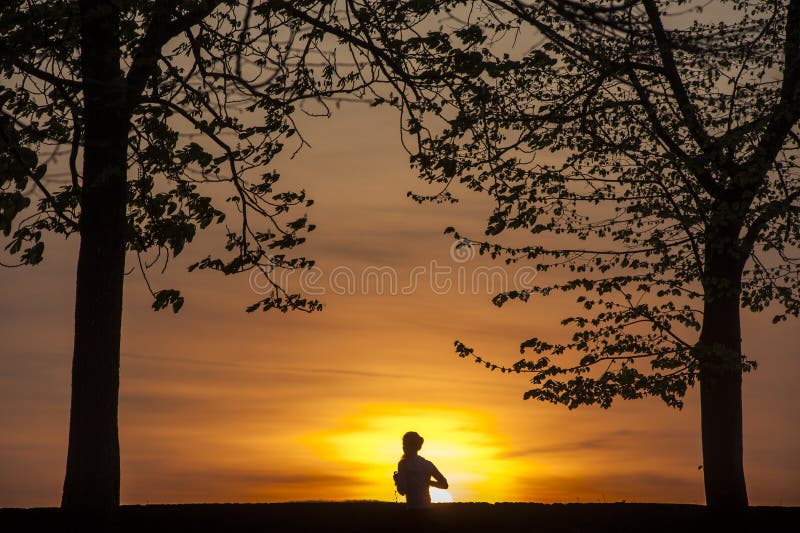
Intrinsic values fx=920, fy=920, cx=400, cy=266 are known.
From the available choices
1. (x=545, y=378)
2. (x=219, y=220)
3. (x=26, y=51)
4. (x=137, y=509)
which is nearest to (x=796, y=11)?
(x=545, y=378)

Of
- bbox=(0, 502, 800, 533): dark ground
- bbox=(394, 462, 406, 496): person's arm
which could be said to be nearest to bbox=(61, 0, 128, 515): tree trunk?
bbox=(0, 502, 800, 533): dark ground

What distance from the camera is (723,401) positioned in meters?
19.7

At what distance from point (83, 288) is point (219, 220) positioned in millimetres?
2724

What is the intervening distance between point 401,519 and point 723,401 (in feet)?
28.5

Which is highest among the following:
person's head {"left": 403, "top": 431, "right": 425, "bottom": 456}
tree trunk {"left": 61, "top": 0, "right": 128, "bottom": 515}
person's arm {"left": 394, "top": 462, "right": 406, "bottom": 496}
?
tree trunk {"left": 61, "top": 0, "right": 128, "bottom": 515}

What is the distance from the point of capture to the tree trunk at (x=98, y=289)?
14.4 metres

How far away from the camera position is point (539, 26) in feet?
41.7

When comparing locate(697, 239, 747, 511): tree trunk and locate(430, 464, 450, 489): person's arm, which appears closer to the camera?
locate(430, 464, 450, 489): person's arm

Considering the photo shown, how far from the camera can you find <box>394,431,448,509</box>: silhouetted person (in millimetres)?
13750

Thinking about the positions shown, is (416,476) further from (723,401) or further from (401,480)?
(723,401)

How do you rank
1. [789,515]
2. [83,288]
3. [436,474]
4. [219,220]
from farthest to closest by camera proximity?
[789,515]
[219,220]
[83,288]
[436,474]

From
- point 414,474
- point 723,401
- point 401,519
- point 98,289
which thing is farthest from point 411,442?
point 723,401

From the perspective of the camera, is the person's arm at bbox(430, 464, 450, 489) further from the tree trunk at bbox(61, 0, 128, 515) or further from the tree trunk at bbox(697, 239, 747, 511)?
the tree trunk at bbox(697, 239, 747, 511)

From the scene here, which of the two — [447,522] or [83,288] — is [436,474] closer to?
[447,522]
